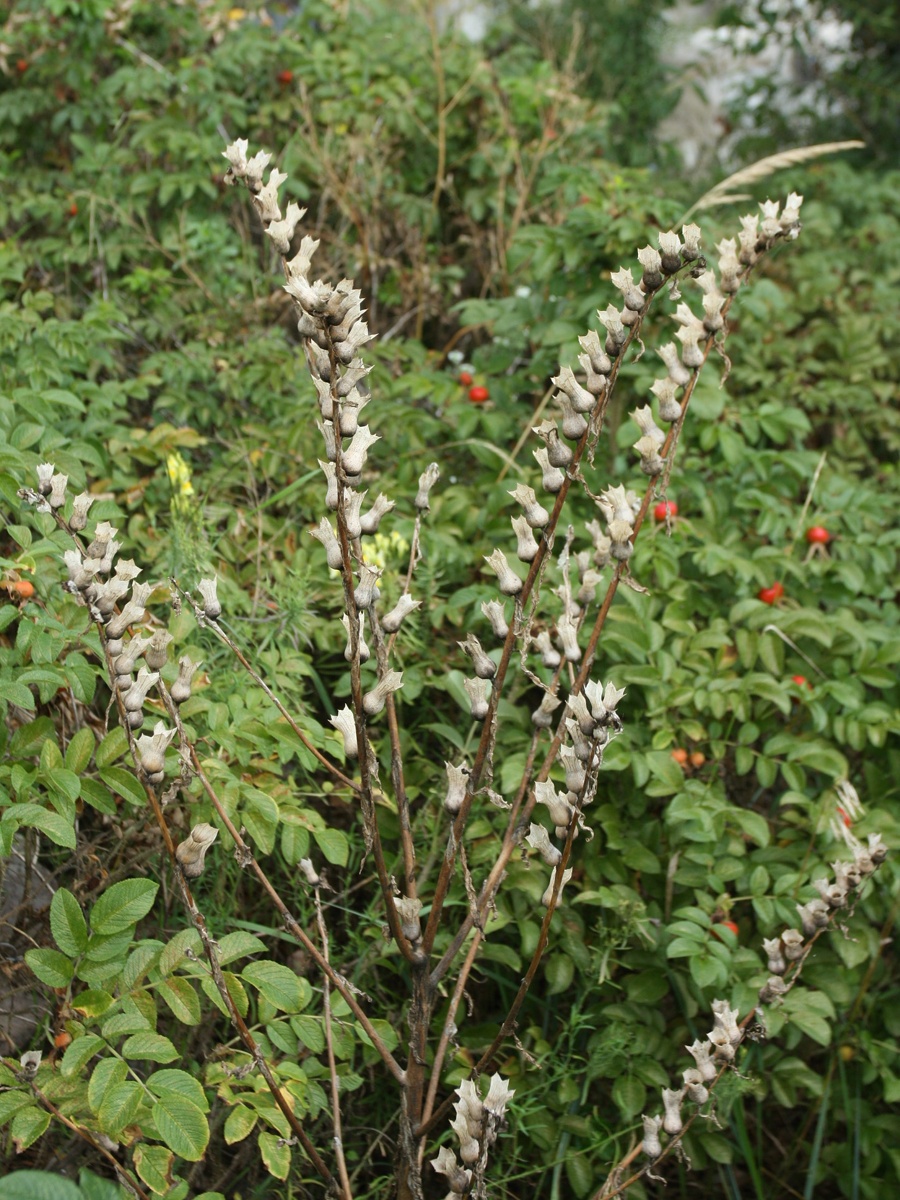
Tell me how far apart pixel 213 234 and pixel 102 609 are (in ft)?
7.41

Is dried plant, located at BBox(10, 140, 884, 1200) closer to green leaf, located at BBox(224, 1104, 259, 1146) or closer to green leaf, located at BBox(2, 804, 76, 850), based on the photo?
green leaf, located at BBox(224, 1104, 259, 1146)

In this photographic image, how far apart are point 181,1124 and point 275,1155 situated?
0.64ft

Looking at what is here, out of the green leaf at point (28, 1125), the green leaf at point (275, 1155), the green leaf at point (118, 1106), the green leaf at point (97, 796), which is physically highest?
the green leaf at point (97, 796)

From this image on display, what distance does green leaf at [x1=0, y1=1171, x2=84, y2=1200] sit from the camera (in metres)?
1.13

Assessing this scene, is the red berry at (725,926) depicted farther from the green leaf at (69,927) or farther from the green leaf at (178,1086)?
the green leaf at (69,927)

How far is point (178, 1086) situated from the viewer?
4.06ft

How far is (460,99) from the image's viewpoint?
377 cm

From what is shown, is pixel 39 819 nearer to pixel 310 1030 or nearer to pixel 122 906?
pixel 122 906

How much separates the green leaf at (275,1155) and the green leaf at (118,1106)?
21 cm

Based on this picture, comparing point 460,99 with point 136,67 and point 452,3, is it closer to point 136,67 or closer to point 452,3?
point 136,67

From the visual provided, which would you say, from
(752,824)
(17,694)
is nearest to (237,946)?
(17,694)

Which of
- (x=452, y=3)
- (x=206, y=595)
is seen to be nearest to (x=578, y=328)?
(x=206, y=595)

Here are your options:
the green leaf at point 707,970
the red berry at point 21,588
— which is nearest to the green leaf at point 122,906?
the red berry at point 21,588

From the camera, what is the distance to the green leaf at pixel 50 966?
130 cm
